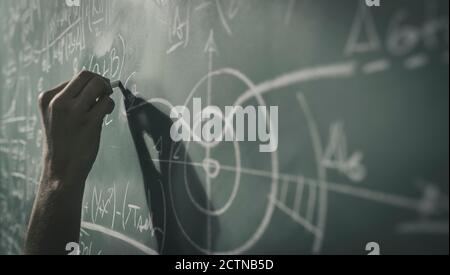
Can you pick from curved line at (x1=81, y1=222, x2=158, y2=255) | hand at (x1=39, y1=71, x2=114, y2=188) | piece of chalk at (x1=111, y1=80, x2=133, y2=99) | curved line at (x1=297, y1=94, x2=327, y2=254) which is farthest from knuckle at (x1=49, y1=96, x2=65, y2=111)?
curved line at (x1=297, y1=94, x2=327, y2=254)

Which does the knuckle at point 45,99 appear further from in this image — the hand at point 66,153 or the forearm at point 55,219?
the forearm at point 55,219

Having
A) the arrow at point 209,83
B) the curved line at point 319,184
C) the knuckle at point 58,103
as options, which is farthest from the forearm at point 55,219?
the curved line at point 319,184

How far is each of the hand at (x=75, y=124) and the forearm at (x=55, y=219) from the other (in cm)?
2

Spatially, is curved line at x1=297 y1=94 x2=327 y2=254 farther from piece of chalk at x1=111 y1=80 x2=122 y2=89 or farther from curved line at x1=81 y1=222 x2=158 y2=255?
piece of chalk at x1=111 y1=80 x2=122 y2=89

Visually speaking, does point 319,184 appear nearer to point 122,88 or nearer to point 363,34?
point 363,34

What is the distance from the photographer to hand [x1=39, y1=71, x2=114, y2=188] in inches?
43.2

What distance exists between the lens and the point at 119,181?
118cm

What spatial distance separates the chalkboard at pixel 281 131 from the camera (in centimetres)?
57

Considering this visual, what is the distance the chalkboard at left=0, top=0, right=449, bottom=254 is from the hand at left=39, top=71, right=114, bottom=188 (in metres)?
0.07

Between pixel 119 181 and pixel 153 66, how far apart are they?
300 millimetres

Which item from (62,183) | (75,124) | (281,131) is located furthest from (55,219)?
(281,131)

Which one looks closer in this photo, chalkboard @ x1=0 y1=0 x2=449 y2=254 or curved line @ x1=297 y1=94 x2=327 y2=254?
chalkboard @ x1=0 y1=0 x2=449 y2=254

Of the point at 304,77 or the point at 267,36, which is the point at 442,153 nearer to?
the point at 304,77
